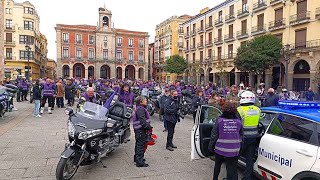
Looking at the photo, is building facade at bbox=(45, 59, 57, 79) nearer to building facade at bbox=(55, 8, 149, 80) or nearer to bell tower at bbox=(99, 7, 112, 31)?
building facade at bbox=(55, 8, 149, 80)

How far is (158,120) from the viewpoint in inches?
444

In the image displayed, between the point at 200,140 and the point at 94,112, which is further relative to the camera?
the point at 94,112

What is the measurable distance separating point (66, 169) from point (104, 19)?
5941cm

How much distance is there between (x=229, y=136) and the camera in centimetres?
398

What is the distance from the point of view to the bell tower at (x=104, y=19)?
59.1 metres

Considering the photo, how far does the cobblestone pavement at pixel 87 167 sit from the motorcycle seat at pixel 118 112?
806 mm

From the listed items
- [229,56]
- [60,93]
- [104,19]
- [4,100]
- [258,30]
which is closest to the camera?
[4,100]

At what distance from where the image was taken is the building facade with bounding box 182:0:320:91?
2518 cm

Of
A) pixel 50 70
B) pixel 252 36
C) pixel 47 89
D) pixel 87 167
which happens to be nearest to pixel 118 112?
pixel 87 167

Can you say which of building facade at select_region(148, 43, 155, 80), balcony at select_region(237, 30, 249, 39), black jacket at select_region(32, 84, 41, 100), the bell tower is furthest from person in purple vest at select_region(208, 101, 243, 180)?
building facade at select_region(148, 43, 155, 80)

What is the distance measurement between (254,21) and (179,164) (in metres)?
30.5

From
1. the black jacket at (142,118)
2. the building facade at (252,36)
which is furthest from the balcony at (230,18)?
the black jacket at (142,118)

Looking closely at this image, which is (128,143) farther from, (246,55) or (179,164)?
(246,55)

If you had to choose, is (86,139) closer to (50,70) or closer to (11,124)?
(11,124)
